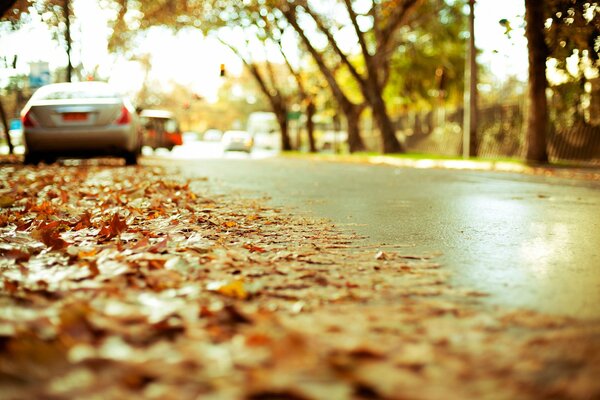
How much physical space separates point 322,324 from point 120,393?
98 cm

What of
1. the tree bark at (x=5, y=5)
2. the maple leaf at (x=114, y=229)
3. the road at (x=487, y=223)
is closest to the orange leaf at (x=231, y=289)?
the road at (x=487, y=223)

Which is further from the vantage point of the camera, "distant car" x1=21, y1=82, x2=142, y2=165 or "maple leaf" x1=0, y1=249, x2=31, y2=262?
"distant car" x1=21, y1=82, x2=142, y2=165

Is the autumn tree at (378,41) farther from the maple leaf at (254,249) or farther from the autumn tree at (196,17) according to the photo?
the maple leaf at (254,249)

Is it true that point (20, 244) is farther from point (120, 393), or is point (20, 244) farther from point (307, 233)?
point (120, 393)

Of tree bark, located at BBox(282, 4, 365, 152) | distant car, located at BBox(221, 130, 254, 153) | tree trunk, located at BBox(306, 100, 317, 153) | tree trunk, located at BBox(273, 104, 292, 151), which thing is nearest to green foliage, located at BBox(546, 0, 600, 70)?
tree bark, located at BBox(282, 4, 365, 152)

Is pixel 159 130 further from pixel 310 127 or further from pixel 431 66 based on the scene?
pixel 431 66

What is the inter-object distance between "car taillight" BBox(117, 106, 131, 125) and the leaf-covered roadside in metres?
9.87

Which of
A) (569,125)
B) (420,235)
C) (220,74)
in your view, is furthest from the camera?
(220,74)

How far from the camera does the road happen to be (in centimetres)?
368

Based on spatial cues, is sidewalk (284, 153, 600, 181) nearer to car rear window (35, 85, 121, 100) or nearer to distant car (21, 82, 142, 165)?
distant car (21, 82, 142, 165)

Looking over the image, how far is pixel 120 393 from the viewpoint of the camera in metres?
2.04

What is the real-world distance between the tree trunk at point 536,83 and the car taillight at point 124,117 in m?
9.63

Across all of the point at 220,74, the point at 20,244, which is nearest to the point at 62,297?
the point at 20,244

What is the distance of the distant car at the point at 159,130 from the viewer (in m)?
38.7
